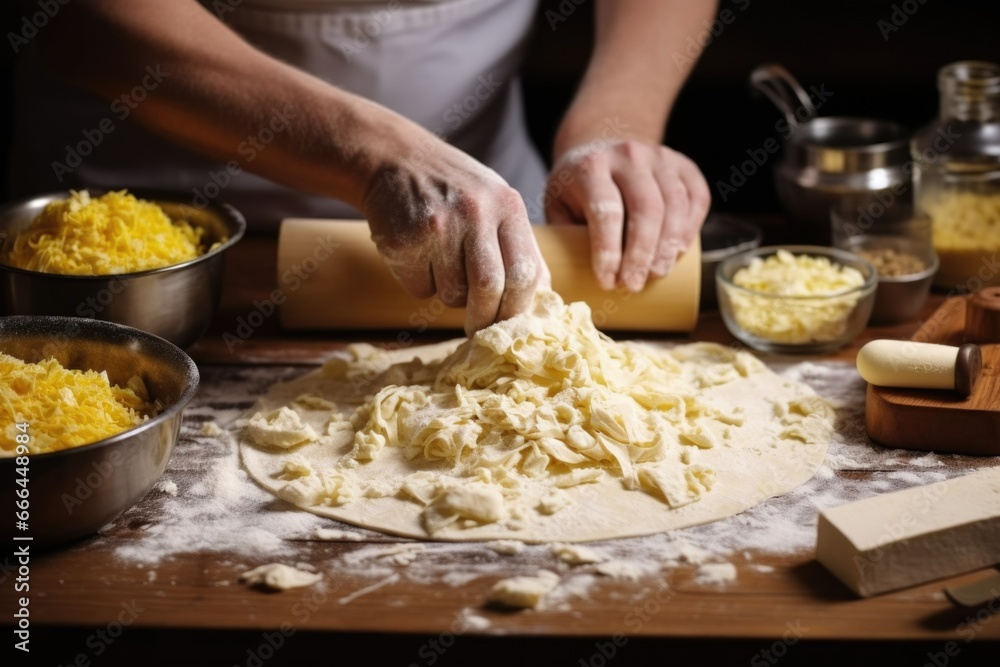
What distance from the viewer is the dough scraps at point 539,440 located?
152cm

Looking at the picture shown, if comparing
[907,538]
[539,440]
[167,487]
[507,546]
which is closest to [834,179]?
[539,440]

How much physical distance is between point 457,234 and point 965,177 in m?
1.18

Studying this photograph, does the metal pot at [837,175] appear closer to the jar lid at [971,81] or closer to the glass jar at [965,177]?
the glass jar at [965,177]

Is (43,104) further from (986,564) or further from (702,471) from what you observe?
(986,564)

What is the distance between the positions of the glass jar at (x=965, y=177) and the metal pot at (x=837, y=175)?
9 centimetres

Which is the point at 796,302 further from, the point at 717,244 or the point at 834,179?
the point at 834,179

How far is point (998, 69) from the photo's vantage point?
7.55 feet

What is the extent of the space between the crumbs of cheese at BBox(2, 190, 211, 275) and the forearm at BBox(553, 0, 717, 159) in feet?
2.98

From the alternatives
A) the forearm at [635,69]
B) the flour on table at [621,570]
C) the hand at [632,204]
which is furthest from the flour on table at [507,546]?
the forearm at [635,69]

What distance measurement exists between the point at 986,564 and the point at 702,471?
408mm

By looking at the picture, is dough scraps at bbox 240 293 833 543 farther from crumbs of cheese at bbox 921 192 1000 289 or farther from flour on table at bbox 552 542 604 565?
crumbs of cheese at bbox 921 192 1000 289

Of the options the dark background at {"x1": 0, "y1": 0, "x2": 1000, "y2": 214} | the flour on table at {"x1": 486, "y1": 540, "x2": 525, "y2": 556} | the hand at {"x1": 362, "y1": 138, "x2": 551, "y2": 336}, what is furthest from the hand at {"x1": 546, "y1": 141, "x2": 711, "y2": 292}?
the dark background at {"x1": 0, "y1": 0, "x2": 1000, "y2": 214}

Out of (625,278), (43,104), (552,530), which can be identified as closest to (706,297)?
(625,278)

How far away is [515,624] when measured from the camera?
129 cm
